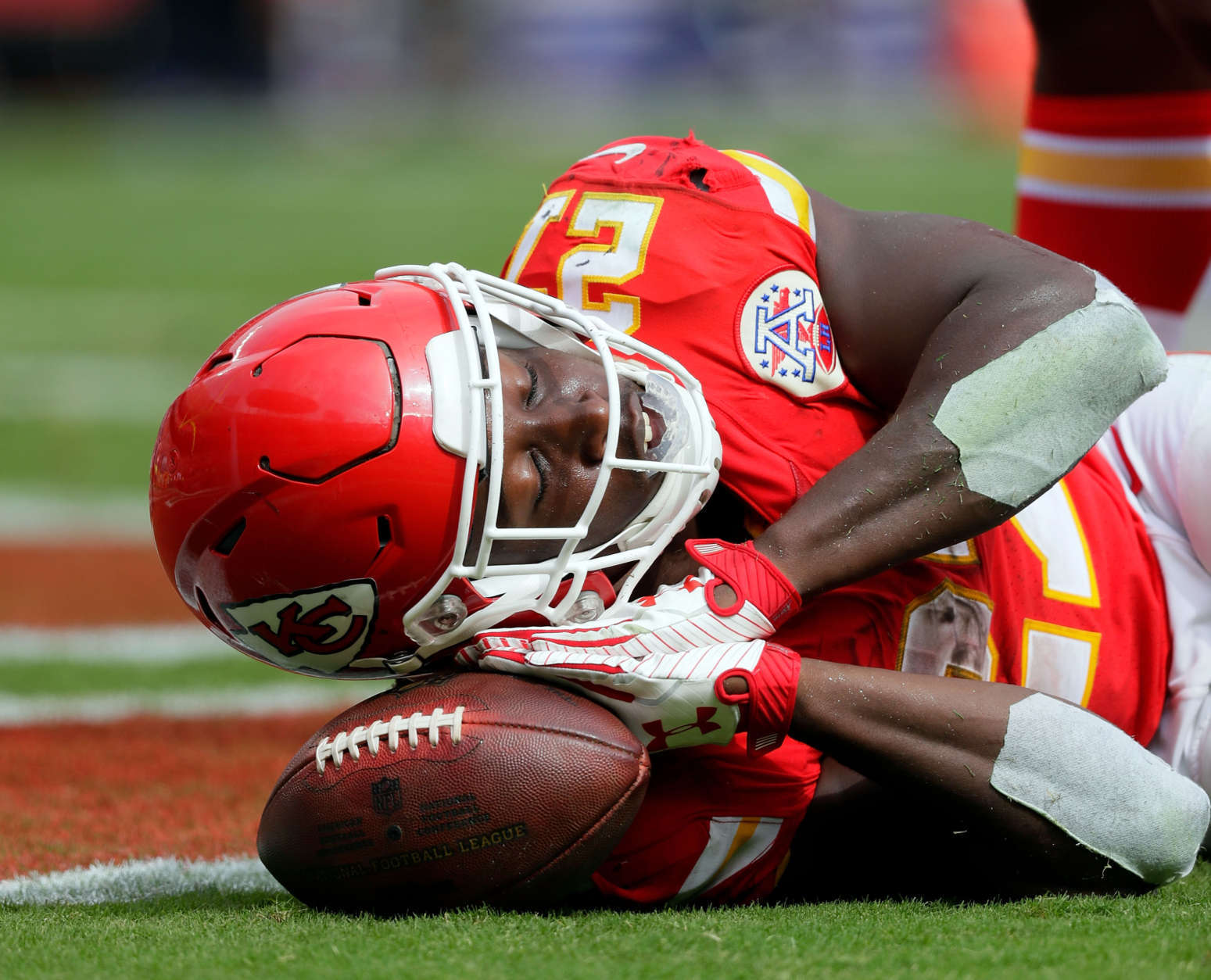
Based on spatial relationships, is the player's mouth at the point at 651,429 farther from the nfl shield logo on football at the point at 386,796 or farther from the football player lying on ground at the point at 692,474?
the nfl shield logo on football at the point at 386,796

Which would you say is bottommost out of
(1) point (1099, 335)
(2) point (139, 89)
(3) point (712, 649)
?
(2) point (139, 89)

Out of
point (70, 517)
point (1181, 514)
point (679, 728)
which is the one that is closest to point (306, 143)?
point (70, 517)

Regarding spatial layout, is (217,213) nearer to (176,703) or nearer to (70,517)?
(70,517)

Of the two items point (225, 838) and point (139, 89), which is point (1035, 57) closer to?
point (225, 838)

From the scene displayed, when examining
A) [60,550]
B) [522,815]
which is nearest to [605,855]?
[522,815]

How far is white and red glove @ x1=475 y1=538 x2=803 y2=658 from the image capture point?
2.15 metres

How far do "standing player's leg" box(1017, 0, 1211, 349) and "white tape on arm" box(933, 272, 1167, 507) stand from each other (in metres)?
1.32

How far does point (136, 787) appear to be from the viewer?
308cm

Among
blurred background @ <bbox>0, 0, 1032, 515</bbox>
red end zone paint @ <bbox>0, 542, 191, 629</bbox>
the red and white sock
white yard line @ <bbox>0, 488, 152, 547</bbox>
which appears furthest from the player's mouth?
blurred background @ <bbox>0, 0, 1032, 515</bbox>

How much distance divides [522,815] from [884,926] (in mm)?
510

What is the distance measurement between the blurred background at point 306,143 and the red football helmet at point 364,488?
2.75m

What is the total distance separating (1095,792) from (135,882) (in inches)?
60.2

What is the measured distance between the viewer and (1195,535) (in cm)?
275

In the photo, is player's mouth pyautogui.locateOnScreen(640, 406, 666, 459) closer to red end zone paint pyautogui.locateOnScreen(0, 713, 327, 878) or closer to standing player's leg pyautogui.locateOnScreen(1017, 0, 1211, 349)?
red end zone paint pyautogui.locateOnScreen(0, 713, 327, 878)
